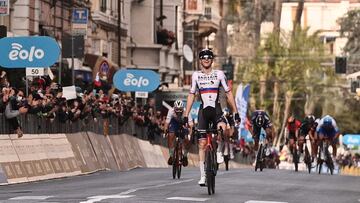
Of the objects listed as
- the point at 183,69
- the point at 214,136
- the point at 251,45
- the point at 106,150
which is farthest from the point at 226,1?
the point at 214,136

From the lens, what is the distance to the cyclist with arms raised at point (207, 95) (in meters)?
21.3

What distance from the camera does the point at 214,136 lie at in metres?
21.5

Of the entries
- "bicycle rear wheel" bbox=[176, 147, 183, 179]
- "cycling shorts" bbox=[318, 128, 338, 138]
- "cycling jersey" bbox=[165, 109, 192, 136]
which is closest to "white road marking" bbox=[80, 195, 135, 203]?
"bicycle rear wheel" bbox=[176, 147, 183, 179]

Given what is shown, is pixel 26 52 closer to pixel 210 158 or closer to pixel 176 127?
pixel 176 127

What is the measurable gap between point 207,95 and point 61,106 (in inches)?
476

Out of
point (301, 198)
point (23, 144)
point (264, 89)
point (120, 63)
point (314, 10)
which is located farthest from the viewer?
point (314, 10)

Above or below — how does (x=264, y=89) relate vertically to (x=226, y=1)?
below

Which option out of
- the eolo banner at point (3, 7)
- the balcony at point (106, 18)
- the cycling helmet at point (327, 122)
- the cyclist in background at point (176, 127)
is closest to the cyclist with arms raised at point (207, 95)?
the cyclist in background at point (176, 127)

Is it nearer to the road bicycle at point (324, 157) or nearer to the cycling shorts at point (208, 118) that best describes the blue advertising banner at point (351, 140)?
the road bicycle at point (324, 157)

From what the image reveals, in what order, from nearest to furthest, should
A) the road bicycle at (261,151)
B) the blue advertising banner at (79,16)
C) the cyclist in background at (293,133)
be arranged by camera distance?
the road bicycle at (261,151)
the cyclist in background at (293,133)
the blue advertising banner at (79,16)

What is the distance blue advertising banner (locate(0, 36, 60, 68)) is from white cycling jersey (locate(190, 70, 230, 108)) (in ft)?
33.7

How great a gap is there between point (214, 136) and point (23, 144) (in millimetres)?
8507

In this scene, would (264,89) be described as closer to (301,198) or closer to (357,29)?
(357,29)

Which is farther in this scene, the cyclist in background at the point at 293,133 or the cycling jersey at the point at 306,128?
the cyclist in background at the point at 293,133
